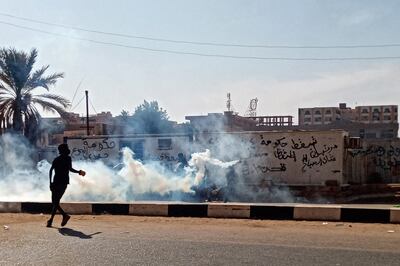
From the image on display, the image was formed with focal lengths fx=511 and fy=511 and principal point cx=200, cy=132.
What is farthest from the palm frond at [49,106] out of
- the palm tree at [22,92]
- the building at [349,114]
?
the building at [349,114]

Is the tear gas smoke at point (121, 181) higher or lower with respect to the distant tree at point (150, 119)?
lower

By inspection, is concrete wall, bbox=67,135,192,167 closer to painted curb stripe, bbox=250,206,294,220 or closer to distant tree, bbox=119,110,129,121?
painted curb stripe, bbox=250,206,294,220

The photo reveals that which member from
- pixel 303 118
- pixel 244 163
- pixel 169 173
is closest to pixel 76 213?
pixel 169 173

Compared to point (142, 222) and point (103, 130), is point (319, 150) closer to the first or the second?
point (142, 222)

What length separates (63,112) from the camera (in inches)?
1110

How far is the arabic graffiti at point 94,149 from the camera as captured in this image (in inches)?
977

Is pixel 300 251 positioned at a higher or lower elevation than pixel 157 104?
lower

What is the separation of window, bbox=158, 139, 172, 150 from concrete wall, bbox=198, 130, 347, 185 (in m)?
2.24

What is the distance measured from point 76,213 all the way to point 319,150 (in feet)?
41.9

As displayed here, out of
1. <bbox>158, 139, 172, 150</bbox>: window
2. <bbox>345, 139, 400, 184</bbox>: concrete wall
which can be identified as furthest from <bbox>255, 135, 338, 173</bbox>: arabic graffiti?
<bbox>345, 139, 400, 184</bbox>: concrete wall

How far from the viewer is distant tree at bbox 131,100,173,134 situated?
4700cm

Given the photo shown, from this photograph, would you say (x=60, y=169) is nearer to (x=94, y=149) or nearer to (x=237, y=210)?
(x=237, y=210)

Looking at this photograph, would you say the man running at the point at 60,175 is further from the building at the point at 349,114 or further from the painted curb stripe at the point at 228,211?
the building at the point at 349,114

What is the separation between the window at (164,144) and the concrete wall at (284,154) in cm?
224
